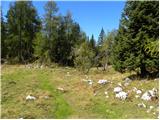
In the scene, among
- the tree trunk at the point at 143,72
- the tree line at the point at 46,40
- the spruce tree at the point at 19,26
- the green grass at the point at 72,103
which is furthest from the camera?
the spruce tree at the point at 19,26

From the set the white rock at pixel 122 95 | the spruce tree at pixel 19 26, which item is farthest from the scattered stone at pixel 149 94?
the spruce tree at pixel 19 26

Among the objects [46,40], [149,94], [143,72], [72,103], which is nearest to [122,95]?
[149,94]

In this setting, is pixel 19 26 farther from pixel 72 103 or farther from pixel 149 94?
pixel 149 94

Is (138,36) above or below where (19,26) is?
below

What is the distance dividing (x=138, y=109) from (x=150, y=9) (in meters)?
13.8

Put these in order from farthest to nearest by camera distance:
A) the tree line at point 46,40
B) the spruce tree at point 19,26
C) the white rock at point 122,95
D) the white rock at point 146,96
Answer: the spruce tree at point 19,26, the tree line at point 46,40, the white rock at point 122,95, the white rock at point 146,96

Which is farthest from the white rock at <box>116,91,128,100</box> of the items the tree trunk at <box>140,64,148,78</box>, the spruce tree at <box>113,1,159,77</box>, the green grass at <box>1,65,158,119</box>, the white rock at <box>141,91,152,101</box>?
the tree trunk at <box>140,64,148,78</box>

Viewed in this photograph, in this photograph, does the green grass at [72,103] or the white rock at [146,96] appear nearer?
the green grass at [72,103]

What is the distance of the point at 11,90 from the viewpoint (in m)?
28.4

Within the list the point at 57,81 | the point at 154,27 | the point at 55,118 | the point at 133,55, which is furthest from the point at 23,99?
the point at 154,27

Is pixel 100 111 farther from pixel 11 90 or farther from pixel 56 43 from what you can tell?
pixel 56 43

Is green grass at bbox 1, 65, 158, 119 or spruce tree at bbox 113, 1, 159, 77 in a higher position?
spruce tree at bbox 113, 1, 159, 77

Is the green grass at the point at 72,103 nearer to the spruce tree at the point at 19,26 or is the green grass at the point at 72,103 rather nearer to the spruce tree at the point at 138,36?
the spruce tree at the point at 138,36

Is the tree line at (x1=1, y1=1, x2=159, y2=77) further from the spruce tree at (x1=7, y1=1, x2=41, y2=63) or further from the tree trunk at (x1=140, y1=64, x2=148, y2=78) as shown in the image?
the tree trunk at (x1=140, y1=64, x2=148, y2=78)
